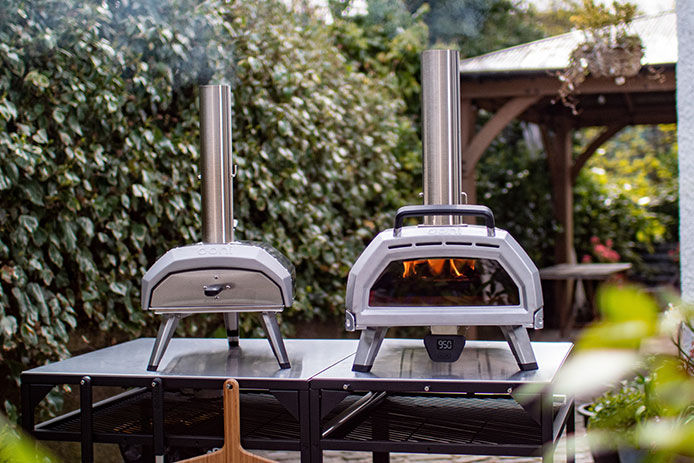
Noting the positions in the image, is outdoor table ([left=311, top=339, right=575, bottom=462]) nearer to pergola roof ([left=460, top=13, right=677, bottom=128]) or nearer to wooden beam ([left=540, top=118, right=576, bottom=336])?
pergola roof ([left=460, top=13, right=677, bottom=128])

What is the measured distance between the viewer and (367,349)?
2.25m

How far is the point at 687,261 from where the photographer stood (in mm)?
2959

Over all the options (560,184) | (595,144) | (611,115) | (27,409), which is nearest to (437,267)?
(27,409)

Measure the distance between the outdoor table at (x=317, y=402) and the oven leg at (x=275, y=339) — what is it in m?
0.04

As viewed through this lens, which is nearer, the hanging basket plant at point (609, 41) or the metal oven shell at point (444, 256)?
the metal oven shell at point (444, 256)

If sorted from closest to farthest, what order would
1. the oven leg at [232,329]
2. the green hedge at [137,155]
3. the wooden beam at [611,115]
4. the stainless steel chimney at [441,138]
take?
the stainless steel chimney at [441,138] < the oven leg at [232,329] < the green hedge at [137,155] < the wooden beam at [611,115]

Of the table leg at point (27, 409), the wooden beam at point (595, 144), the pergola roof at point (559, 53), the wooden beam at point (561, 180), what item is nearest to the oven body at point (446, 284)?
the table leg at point (27, 409)

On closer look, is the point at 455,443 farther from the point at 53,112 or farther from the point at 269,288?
the point at 53,112

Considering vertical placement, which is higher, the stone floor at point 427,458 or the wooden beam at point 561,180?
the wooden beam at point 561,180

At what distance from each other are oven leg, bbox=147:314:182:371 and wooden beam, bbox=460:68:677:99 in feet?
12.2

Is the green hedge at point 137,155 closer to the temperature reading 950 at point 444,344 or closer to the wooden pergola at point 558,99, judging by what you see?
the wooden pergola at point 558,99

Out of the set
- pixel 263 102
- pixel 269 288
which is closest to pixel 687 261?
pixel 269 288

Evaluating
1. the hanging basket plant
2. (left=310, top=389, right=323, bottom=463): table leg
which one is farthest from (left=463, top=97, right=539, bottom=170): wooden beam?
(left=310, top=389, right=323, bottom=463): table leg

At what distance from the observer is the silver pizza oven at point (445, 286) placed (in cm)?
214
